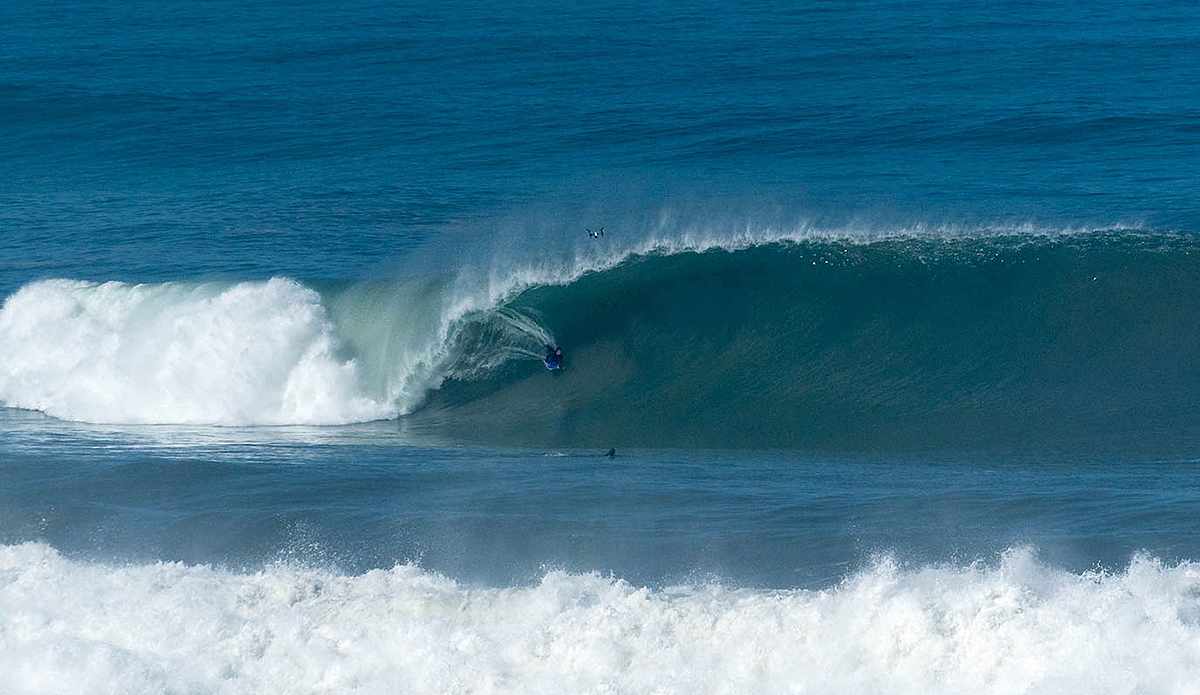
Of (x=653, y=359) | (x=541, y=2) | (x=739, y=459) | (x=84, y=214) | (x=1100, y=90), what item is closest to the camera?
(x=739, y=459)

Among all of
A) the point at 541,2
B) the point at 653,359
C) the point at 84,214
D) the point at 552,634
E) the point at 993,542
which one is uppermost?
the point at 541,2

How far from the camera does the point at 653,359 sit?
16.0m

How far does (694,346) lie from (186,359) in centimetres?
652

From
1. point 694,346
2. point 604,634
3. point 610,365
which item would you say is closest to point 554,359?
point 610,365

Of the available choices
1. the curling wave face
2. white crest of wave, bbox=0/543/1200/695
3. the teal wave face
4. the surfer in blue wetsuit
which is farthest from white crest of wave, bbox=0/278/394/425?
white crest of wave, bbox=0/543/1200/695

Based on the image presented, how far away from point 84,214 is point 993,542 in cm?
1819

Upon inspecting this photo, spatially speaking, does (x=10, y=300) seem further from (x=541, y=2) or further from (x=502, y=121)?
(x=541, y=2)

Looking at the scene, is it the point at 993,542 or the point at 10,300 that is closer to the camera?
Result: the point at 993,542

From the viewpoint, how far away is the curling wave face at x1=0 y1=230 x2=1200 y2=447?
576 inches

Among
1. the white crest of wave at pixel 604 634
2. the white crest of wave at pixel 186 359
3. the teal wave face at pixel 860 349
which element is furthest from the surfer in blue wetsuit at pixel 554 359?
the white crest of wave at pixel 604 634

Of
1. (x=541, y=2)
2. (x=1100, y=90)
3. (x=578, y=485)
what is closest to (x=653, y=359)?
(x=578, y=485)

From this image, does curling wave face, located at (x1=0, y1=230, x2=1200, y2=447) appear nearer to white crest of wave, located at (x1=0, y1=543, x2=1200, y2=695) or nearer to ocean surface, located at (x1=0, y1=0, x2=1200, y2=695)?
ocean surface, located at (x1=0, y1=0, x2=1200, y2=695)

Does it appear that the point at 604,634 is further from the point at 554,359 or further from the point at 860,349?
the point at 860,349

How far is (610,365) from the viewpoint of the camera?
15.9 metres
